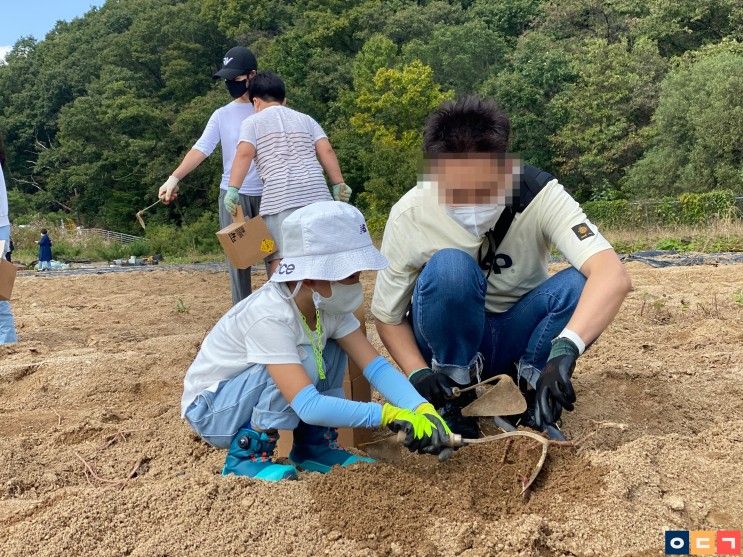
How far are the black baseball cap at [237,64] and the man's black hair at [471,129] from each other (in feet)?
7.44

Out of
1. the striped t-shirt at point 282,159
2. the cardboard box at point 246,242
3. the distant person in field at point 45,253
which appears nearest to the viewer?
the cardboard box at point 246,242

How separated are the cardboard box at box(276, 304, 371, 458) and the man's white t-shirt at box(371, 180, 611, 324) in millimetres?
170

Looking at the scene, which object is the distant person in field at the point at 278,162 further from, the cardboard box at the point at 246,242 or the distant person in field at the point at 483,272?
the distant person in field at the point at 483,272

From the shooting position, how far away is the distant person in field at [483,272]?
216 cm

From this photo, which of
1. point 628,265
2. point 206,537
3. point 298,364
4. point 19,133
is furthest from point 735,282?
point 19,133

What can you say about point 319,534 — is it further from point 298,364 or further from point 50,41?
point 50,41

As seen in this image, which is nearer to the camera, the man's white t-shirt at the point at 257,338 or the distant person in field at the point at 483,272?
the man's white t-shirt at the point at 257,338

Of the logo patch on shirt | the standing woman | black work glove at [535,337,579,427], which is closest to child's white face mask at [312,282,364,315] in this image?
black work glove at [535,337,579,427]

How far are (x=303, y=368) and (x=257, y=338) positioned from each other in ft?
0.52

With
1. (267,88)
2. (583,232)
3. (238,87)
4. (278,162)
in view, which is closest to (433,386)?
(583,232)

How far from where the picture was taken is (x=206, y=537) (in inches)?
64.7

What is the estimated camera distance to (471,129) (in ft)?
7.11

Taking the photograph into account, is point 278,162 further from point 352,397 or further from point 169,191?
point 352,397

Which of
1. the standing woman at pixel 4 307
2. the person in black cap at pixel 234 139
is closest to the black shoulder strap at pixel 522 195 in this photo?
the person in black cap at pixel 234 139
